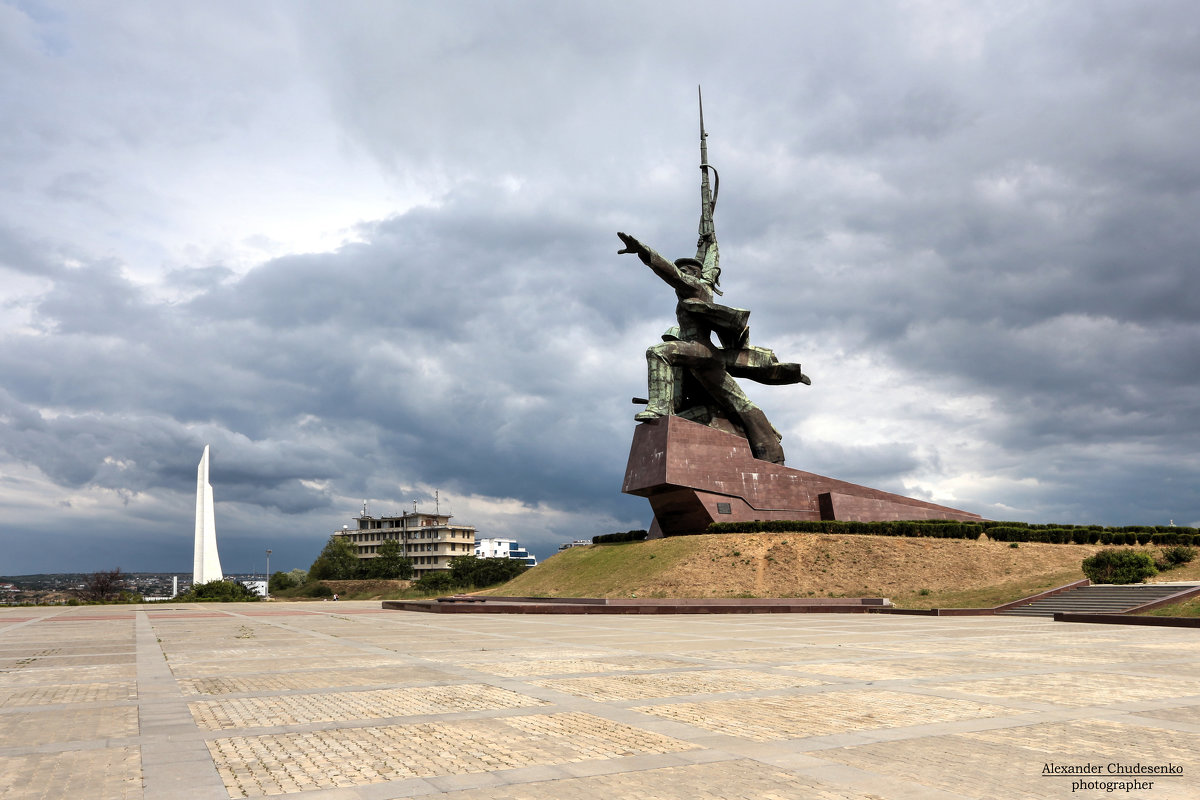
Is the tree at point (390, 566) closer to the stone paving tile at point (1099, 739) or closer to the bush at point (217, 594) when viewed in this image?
the bush at point (217, 594)

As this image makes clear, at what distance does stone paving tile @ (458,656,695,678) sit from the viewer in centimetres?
970

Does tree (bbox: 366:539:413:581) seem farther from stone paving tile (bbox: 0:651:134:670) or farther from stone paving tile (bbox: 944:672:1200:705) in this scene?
stone paving tile (bbox: 944:672:1200:705)

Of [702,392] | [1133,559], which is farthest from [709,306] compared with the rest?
[1133,559]

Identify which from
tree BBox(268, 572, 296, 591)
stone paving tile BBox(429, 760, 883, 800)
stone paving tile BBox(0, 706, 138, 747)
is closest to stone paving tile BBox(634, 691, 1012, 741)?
stone paving tile BBox(429, 760, 883, 800)

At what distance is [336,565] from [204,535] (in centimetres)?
1655

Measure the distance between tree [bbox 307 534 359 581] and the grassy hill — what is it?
54.0 meters

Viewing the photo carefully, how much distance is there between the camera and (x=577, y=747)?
5.56 metres

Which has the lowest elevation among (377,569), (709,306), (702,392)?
(377,569)

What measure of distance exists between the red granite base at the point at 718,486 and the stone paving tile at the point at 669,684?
24773mm

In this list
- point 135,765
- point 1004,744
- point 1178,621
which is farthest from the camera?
point 1178,621

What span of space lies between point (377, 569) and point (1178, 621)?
74.6m

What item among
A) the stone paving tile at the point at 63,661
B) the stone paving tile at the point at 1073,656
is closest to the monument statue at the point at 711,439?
the stone paving tile at the point at 1073,656

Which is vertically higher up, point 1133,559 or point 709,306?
point 709,306

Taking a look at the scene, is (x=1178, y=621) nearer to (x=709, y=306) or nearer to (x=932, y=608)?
(x=932, y=608)
